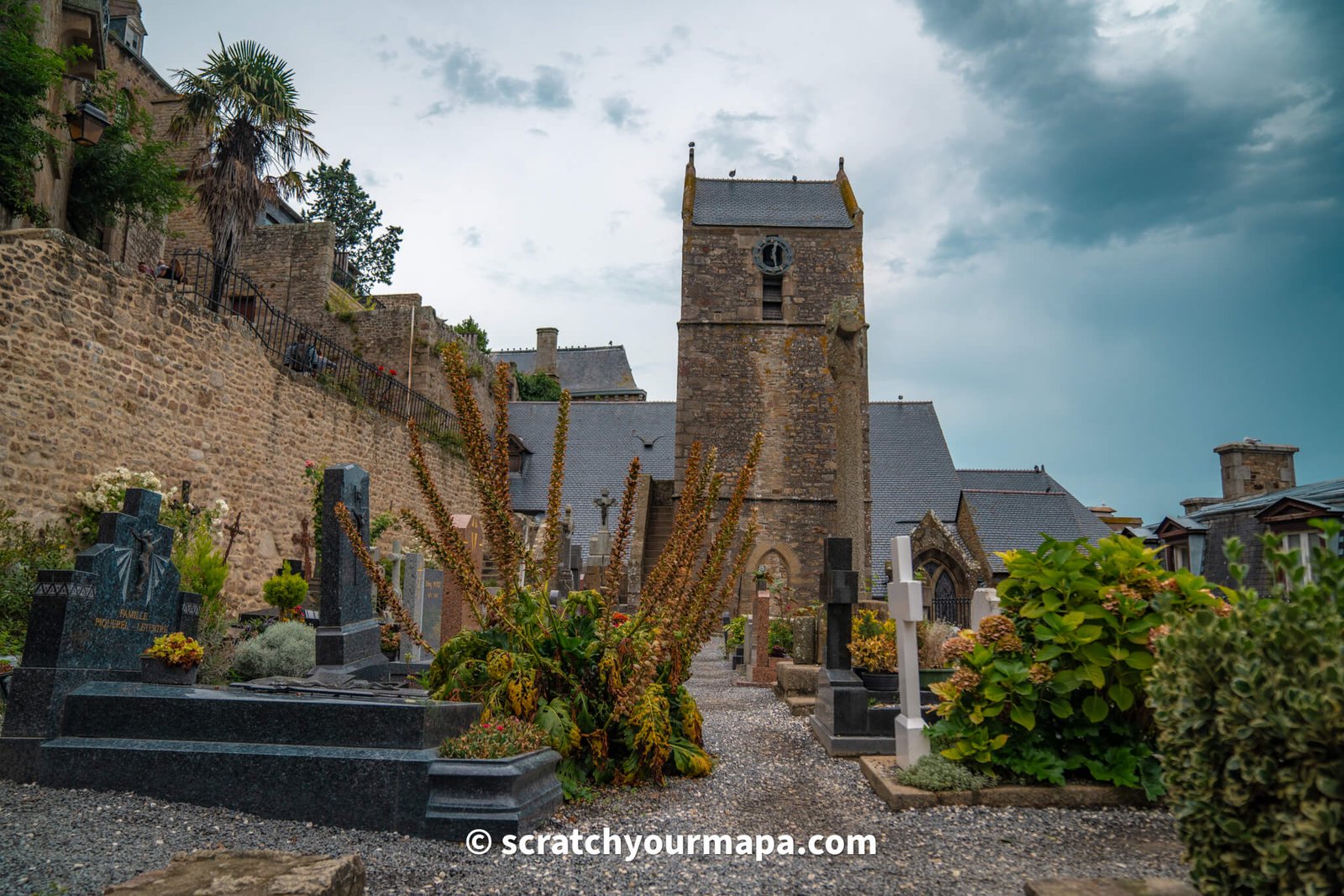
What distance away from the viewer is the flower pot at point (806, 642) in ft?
32.7

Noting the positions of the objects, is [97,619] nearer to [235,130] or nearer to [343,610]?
[343,610]

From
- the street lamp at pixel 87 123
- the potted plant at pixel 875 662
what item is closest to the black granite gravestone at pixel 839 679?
the potted plant at pixel 875 662

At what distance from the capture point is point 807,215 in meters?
22.4

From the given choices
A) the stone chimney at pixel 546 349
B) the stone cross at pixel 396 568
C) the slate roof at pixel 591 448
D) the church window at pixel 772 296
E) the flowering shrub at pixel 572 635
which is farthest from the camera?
the stone chimney at pixel 546 349

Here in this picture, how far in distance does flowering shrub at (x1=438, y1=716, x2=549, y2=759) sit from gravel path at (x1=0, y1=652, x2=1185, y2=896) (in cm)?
41

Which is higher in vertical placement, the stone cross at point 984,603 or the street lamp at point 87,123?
the street lamp at point 87,123

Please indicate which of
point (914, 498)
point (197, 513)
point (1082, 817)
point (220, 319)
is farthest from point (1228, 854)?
point (914, 498)

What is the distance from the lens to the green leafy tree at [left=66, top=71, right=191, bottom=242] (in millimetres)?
12852

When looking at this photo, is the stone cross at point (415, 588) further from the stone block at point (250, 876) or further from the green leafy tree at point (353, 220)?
the green leafy tree at point (353, 220)

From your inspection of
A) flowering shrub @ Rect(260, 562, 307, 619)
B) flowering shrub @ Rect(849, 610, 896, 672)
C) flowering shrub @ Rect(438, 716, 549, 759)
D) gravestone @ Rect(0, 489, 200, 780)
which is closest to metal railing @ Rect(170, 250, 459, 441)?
flowering shrub @ Rect(260, 562, 307, 619)

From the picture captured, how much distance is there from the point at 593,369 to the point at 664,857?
4019 centimetres

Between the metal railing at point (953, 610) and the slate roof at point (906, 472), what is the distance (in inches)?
65.5

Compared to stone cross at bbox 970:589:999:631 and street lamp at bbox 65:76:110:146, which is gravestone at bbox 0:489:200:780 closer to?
stone cross at bbox 970:589:999:631

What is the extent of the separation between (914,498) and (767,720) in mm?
17832
